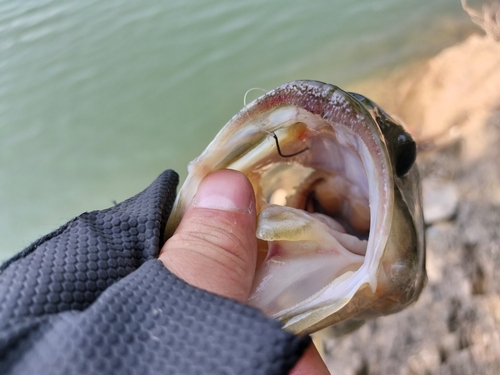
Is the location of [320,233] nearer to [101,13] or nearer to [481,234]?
[481,234]

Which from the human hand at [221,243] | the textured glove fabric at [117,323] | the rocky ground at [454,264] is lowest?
the rocky ground at [454,264]

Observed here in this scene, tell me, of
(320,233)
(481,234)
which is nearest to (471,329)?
(481,234)

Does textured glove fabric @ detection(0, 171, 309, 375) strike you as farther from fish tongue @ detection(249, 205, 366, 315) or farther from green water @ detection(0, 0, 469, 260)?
green water @ detection(0, 0, 469, 260)

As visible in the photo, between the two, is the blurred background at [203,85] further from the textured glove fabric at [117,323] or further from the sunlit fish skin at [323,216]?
the textured glove fabric at [117,323]

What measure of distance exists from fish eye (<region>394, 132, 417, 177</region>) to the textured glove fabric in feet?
2.21

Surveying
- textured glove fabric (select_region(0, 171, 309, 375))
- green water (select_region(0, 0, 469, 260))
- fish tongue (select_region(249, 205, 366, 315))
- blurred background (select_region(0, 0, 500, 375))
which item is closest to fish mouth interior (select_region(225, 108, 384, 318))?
fish tongue (select_region(249, 205, 366, 315))

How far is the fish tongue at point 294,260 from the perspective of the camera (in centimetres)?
115

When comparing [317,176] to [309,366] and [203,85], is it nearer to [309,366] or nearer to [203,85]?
[309,366]

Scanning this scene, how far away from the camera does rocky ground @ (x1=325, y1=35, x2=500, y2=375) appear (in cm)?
199

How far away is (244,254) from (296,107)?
0.39m

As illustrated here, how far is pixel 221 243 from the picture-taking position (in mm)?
1074

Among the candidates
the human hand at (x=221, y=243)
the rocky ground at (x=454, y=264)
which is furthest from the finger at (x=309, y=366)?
the rocky ground at (x=454, y=264)

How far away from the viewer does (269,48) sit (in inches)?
191

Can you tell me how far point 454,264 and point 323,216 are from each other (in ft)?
3.83
